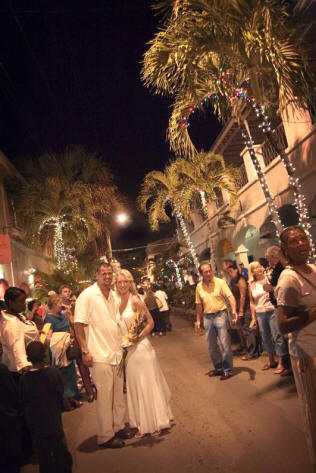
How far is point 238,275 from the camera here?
9227mm

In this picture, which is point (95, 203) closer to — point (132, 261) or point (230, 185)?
point (230, 185)

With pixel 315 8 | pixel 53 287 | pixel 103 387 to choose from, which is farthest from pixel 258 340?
pixel 53 287

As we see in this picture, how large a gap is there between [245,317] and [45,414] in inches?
225

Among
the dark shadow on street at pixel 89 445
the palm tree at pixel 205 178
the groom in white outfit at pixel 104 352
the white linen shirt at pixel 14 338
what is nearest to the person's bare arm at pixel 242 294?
the groom in white outfit at pixel 104 352

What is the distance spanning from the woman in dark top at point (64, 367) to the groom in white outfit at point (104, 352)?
219 cm

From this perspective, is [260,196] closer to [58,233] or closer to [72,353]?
[58,233]

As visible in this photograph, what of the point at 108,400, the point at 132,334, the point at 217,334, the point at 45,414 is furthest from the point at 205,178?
the point at 45,414

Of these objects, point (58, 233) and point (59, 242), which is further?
point (58, 233)

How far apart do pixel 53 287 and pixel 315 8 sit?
462 inches

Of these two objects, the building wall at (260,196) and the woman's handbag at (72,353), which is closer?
the woman's handbag at (72,353)

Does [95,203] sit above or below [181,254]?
above

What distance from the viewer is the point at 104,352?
5500 millimetres

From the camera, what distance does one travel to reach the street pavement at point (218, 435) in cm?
416

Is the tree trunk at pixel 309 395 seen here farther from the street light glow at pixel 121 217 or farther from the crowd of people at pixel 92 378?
the street light glow at pixel 121 217
